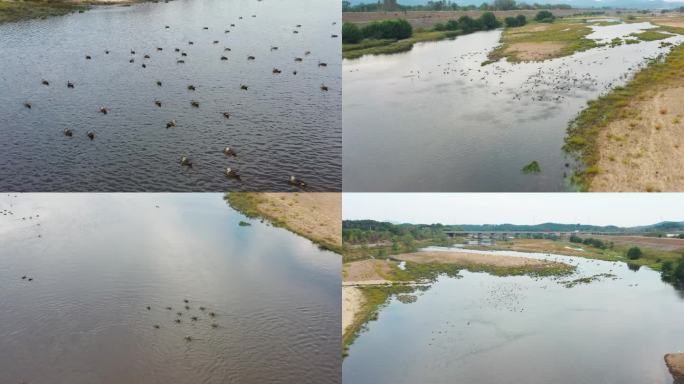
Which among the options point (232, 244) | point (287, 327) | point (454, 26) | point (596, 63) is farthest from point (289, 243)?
point (454, 26)

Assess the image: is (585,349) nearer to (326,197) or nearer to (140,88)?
(326,197)

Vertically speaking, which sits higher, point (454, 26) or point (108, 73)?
point (454, 26)

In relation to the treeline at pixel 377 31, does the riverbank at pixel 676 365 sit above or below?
below

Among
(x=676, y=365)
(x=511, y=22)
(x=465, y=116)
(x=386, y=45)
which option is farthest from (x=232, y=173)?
(x=511, y=22)

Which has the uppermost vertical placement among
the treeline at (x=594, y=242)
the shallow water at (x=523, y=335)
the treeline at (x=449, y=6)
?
the treeline at (x=449, y=6)

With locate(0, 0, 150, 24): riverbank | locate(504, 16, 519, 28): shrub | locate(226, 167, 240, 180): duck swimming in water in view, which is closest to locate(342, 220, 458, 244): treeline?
locate(226, 167, 240, 180): duck swimming in water

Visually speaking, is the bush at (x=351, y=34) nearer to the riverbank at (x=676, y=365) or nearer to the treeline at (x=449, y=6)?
the treeline at (x=449, y=6)

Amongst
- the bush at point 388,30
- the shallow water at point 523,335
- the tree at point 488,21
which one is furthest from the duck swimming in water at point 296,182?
the tree at point 488,21

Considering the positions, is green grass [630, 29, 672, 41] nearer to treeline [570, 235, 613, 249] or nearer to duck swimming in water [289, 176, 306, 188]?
treeline [570, 235, 613, 249]
